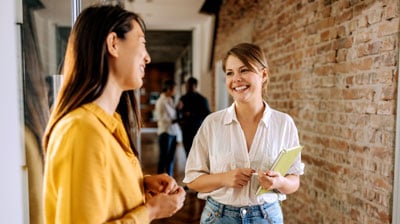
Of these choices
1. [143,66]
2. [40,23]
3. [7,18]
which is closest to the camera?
[7,18]

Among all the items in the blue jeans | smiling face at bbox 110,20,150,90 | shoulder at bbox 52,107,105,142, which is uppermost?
smiling face at bbox 110,20,150,90

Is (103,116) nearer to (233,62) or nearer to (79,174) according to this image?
(79,174)

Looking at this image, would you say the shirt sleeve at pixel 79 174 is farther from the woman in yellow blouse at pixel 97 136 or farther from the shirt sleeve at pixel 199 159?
the shirt sleeve at pixel 199 159

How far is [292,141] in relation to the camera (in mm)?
1476

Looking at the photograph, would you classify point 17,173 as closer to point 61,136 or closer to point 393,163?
point 61,136

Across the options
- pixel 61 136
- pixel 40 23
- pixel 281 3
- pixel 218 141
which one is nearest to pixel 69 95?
pixel 61 136

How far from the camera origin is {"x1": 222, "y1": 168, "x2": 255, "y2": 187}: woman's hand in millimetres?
1337

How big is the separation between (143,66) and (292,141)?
828 mm

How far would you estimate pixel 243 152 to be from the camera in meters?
1.43

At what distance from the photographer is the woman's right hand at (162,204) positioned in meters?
0.90

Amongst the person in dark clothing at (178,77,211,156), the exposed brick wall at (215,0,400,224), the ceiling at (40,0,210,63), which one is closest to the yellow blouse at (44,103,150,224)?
the exposed brick wall at (215,0,400,224)

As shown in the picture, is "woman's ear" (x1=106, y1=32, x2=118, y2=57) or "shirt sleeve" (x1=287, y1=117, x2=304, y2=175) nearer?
"woman's ear" (x1=106, y1=32, x2=118, y2=57)

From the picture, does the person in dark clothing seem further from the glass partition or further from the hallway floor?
the glass partition

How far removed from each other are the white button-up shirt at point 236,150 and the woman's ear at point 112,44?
735mm
